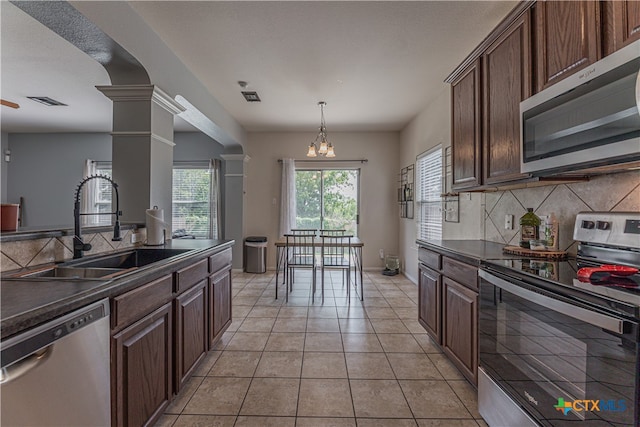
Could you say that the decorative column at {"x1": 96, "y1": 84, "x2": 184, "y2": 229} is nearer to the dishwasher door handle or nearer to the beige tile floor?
the beige tile floor

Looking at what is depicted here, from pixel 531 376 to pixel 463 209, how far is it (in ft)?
7.28

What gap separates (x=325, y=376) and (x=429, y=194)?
3.11m

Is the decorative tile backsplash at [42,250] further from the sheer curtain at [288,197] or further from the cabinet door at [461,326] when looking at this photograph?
the sheer curtain at [288,197]

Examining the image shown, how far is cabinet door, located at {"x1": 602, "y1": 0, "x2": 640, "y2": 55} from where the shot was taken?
118cm

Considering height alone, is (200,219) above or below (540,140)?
below

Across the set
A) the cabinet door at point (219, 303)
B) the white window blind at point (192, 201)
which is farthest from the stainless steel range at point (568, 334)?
the white window blind at point (192, 201)

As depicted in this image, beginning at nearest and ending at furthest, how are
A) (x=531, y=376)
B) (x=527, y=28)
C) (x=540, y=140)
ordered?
(x=531, y=376)
(x=540, y=140)
(x=527, y=28)

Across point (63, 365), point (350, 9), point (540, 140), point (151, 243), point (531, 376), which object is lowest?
point (531, 376)

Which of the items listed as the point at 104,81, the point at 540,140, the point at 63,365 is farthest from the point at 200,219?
the point at 540,140

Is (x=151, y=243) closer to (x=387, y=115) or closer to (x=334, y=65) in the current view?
(x=334, y=65)

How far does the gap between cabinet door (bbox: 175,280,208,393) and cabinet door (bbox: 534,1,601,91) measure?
2.38 m

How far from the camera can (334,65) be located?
10.1ft

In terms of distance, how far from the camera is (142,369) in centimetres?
138

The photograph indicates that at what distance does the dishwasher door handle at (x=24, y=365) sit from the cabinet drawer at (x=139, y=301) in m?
0.27
